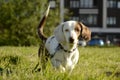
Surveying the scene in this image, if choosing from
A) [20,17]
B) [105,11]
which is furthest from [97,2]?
[20,17]

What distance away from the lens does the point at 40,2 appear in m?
39.6

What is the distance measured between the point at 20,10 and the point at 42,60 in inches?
1304

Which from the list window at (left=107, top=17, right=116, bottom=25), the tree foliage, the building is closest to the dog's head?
the tree foliage

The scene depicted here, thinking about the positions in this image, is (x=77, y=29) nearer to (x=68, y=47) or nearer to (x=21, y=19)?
(x=68, y=47)

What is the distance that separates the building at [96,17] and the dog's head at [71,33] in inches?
2715

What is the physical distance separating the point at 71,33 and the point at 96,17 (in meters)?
70.4

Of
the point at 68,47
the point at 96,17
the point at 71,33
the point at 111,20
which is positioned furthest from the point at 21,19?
the point at 111,20

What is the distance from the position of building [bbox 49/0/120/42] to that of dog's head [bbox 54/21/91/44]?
226 ft

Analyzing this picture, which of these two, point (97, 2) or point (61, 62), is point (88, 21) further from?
point (61, 62)

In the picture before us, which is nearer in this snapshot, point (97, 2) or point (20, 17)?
point (20, 17)

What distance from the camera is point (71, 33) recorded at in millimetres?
7672

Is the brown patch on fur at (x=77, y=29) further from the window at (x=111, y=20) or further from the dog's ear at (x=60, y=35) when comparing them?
the window at (x=111, y=20)

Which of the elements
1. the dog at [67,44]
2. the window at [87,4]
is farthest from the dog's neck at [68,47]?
the window at [87,4]

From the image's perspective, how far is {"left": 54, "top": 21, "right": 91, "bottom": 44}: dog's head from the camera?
25.2 ft
